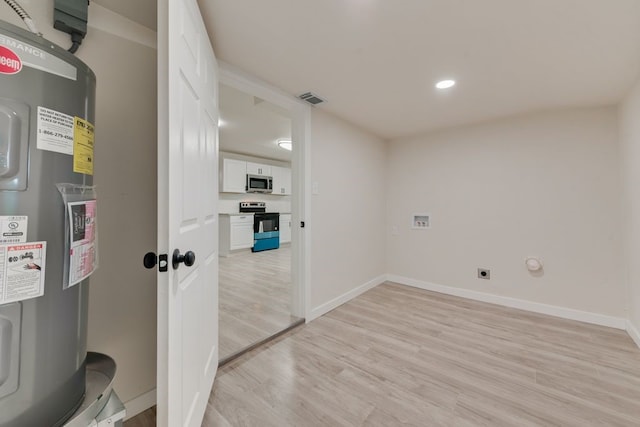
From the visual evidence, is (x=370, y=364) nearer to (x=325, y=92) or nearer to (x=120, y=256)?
(x=120, y=256)

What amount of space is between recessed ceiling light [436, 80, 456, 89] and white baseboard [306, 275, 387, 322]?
231 cm

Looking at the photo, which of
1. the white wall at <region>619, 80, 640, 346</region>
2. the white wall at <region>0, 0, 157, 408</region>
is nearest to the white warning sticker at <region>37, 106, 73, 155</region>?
the white wall at <region>0, 0, 157, 408</region>

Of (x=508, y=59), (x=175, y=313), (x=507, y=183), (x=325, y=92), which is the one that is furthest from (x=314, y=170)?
(x=507, y=183)

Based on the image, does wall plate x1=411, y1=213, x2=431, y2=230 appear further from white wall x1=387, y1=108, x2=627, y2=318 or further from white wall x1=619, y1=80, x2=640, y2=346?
white wall x1=619, y1=80, x2=640, y2=346

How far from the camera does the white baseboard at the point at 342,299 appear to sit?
8.58ft

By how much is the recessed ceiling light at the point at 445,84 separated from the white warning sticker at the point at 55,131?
2.33 m

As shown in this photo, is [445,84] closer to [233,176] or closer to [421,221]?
[421,221]

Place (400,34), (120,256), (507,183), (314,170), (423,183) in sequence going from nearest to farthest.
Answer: (120,256)
(400,34)
(314,170)
(507,183)
(423,183)

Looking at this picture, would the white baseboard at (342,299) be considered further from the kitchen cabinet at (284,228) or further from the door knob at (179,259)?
the kitchen cabinet at (284,228)

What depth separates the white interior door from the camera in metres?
0.93

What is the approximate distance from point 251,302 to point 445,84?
2.93 m

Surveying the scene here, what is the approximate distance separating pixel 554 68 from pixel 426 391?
7.81 feet

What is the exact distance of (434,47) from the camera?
165cm

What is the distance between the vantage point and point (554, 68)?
→ 1.86 meters
